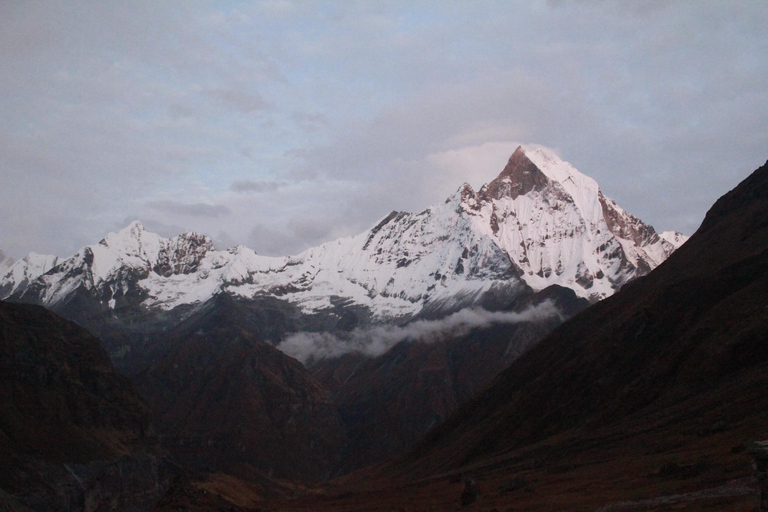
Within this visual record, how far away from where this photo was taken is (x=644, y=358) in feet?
645

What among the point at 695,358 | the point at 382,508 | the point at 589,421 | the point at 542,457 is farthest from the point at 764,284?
the point at 382,508

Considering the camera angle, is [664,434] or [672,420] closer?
[664,434]

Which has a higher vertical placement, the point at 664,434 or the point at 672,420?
the point at 672,420

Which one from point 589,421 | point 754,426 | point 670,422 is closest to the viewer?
point 754,426

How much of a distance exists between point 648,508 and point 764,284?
11530 centimetres

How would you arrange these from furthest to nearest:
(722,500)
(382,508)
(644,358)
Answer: (644,358) < (382,508) < (722,500)

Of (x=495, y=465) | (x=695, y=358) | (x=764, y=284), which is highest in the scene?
(x=764, y=284)

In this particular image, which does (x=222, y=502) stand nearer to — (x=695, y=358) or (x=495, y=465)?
(x=495, y=465)

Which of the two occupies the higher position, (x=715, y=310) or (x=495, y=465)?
(x=715, y=310)

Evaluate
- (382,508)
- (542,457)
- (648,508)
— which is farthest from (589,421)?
(648,508)

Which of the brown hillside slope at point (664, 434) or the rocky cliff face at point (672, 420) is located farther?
the rocky cliff face at point (672, 420)

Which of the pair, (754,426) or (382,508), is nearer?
(754,426)

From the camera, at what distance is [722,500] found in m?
68.6

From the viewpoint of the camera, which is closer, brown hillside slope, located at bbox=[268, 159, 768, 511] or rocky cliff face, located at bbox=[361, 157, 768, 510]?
brown hillside slope, located at bbox=[268, 159, 768, 511]
